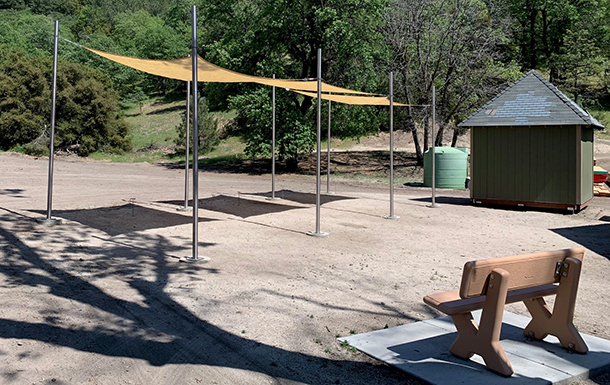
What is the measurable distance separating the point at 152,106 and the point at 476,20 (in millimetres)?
34845

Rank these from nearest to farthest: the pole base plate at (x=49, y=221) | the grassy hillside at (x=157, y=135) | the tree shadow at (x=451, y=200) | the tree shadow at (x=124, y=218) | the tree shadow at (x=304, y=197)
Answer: the pole base plate at (x=49, y=221)
the tree shadow at (x=124, y=218)
the tree shadow at (x=304, y=197)
the tree shadow at (x=451, y=200)
the grassy hillside at (x=157, y=135)

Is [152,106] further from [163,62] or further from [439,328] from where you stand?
[439,328]

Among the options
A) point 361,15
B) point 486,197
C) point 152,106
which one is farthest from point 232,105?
point 152,106

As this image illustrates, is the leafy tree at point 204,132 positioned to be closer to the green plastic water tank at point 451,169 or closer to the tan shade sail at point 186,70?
the green plastic water tank at point 451,169

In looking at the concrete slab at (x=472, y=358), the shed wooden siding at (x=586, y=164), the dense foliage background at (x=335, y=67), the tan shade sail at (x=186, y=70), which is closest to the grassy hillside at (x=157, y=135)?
the dense foliage background at (x=335, y=67)

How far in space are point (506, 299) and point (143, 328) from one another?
2787 millimetres

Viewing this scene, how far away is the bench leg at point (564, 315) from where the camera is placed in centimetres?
443

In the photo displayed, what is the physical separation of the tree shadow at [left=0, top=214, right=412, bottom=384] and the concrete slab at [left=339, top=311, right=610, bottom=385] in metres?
0.23

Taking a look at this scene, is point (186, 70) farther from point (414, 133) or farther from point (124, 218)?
point (414, 133)

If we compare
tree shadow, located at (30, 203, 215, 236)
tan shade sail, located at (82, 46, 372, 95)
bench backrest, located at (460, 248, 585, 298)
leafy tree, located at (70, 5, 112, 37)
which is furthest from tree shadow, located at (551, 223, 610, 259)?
leafy tree, located at (70, 5, 112, 37)

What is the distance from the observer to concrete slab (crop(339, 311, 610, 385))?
3.95m

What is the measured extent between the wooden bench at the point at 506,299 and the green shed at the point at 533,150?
9.75 m

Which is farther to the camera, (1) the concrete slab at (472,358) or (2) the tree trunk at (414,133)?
(2) the tree trunk at (414,133)

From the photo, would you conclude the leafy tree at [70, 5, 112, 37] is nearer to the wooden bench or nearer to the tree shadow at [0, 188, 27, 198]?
the tree shadow at [0, 188, 27, 198]
